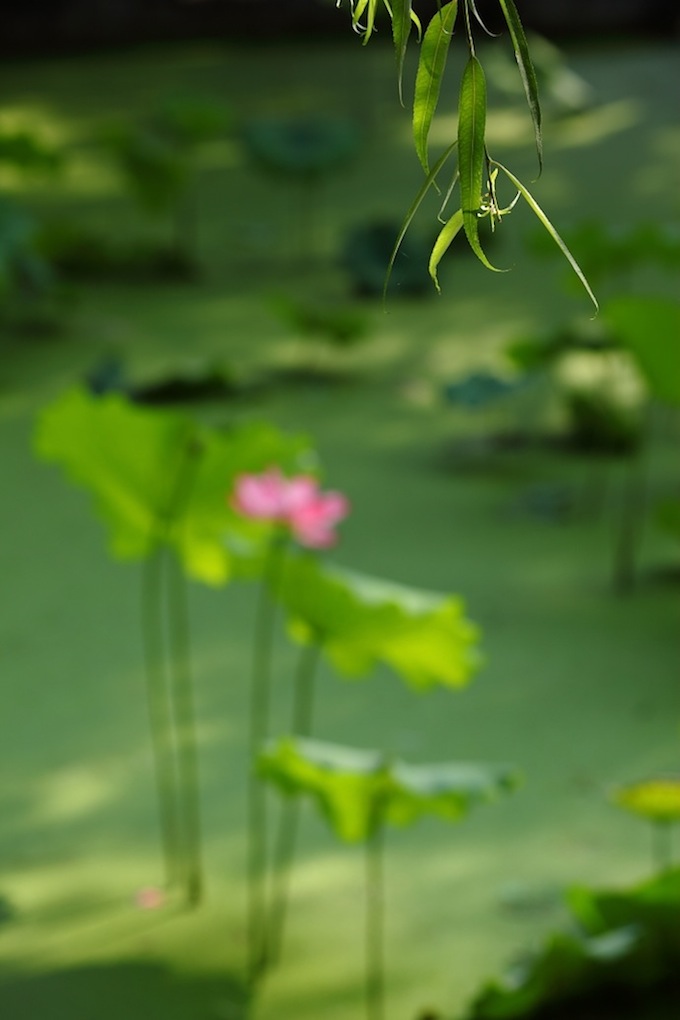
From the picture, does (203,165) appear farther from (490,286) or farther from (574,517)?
(574,517)

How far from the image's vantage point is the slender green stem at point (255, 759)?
147cm

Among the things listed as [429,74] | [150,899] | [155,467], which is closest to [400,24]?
[429,74]

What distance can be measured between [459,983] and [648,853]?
0.95 feet

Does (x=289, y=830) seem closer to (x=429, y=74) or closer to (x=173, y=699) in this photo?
(x=173, y=699)

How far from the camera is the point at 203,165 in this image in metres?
4.46

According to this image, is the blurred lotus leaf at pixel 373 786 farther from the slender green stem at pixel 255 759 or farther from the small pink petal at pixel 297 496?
the small pink petal at pixel 297 496

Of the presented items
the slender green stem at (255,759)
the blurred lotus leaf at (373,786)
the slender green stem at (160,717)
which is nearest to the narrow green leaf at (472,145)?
the blurred lotus leaf at (373,786)

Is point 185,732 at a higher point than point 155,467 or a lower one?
lower

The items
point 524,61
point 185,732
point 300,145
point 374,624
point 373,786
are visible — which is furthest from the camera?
point 300,145

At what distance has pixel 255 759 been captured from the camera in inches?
66.4

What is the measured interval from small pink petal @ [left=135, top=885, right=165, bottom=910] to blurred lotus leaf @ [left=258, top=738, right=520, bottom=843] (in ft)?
1.11

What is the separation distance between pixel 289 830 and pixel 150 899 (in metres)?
0.17

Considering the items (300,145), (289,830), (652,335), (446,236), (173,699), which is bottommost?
(300,145)

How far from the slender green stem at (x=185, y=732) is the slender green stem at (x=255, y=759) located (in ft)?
0.17
